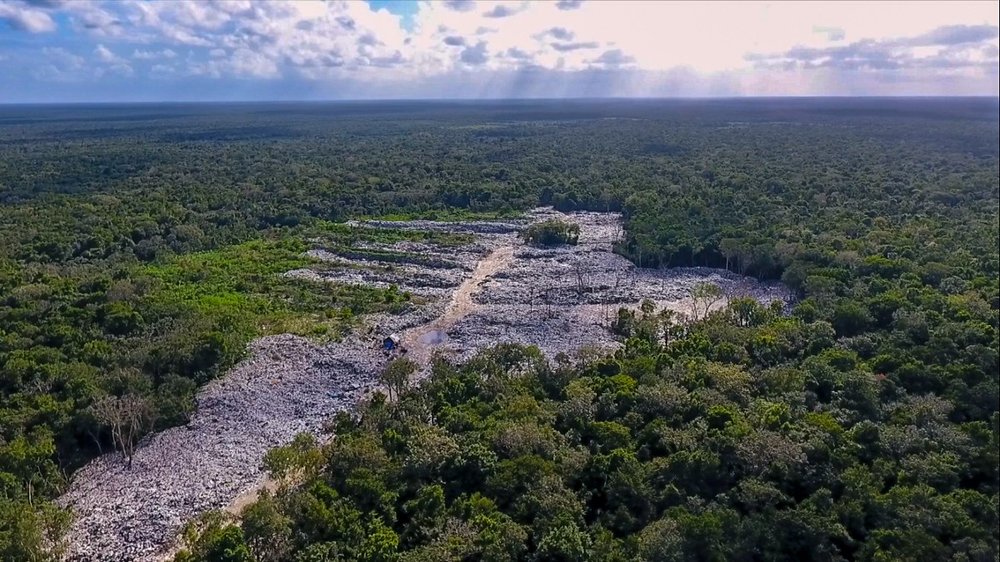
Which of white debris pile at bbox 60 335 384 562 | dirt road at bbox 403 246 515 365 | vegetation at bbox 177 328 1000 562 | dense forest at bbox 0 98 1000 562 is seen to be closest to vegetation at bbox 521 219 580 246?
dirt road at bbox 403 246 515 365

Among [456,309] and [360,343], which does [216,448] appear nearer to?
[360,343]

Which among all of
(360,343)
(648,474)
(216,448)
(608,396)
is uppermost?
(608,396)

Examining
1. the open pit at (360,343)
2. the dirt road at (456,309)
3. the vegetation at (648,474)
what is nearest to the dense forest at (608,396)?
the vegetation at (648,474)

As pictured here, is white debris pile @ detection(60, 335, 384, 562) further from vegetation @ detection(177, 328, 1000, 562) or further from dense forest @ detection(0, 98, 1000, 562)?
vegetation @ detection(177, 328, 1000, 562)

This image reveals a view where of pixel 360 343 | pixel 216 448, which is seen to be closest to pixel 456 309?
pixel 360 343

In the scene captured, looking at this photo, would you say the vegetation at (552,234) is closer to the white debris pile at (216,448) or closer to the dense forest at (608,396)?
the dense forest at (608,396)

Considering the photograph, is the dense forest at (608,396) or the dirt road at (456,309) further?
the dirt road at (456,309)
